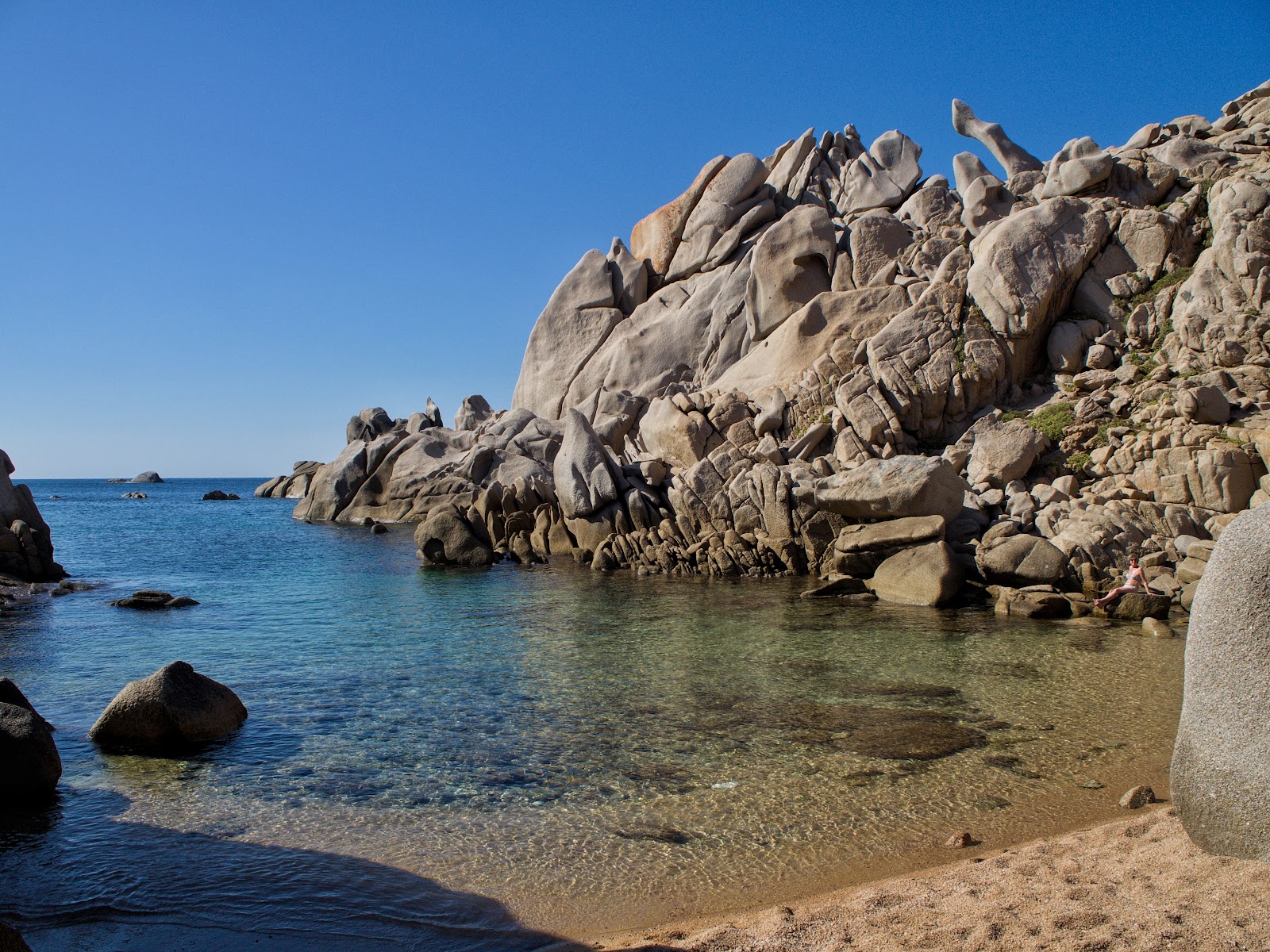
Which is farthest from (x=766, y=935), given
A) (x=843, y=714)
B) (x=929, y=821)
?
(x=843, y=714)

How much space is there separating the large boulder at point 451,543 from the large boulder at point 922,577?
1508cm

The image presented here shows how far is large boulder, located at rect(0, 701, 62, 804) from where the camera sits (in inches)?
363

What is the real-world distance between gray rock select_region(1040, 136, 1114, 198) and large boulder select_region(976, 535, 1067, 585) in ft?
A: 56.8

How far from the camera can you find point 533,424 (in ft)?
158

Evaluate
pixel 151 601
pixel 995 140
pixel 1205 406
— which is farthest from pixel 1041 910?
pixel 995 140

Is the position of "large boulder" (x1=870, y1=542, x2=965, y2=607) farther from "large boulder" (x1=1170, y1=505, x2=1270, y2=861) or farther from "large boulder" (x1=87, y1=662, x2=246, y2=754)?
"large boulder" (x1=87, y1=662, x2=246, y2=754)

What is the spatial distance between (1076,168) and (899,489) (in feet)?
57.5

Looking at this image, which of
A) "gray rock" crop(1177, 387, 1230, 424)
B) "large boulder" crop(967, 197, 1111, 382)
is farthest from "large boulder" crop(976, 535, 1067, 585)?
"large boulder" crop(967, 197, 1111, 382)

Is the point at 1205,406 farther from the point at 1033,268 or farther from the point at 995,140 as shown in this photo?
the point at 995,140

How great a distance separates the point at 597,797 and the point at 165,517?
2892 inches

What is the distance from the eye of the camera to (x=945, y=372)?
31.0 m

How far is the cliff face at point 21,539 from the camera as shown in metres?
27.5

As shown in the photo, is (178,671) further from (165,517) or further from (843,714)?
(165,517)

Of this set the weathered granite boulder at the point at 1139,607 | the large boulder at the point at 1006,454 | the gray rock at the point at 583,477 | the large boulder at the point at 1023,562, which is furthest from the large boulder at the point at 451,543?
the weathered granite boulder at the point at 1139,607
